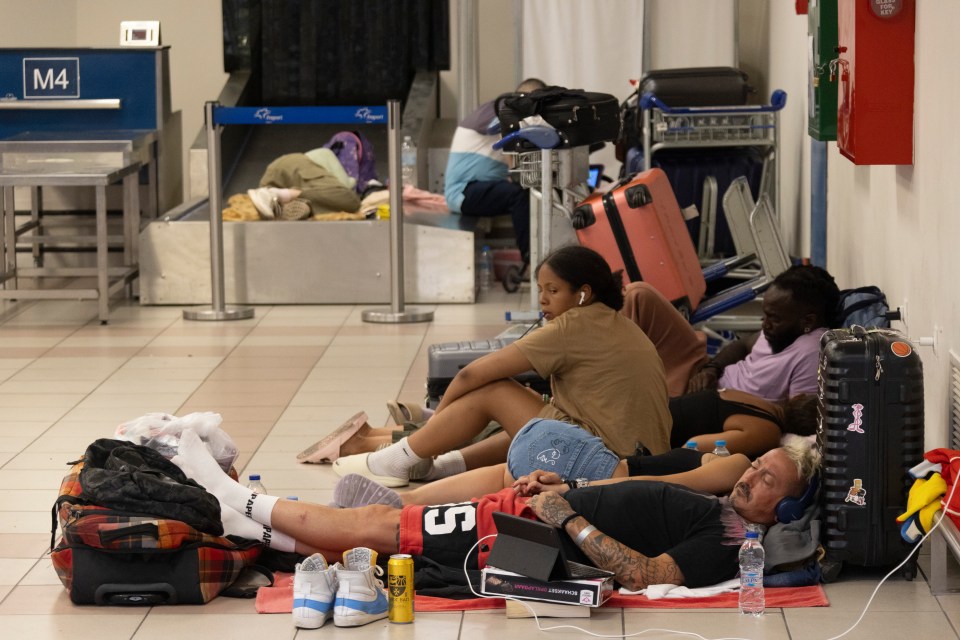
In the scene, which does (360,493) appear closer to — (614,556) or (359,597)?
(359,597)

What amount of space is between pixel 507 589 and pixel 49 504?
1.91 m

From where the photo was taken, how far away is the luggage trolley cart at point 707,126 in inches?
341

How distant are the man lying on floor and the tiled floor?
0.17m

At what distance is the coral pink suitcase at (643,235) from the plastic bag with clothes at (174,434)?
277 centimetres

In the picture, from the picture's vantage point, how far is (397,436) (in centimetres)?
558

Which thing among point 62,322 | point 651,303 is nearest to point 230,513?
point 651,303

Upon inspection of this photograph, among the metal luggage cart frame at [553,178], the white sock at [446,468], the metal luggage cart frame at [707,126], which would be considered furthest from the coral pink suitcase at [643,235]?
the white sock at [446,468]

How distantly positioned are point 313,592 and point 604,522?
2.65 feet

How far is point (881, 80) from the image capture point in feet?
17.7

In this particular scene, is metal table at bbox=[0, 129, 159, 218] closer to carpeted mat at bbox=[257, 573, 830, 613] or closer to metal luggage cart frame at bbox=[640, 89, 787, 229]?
metal luggage cart frame at bbox=[640, 89, 787, 229]

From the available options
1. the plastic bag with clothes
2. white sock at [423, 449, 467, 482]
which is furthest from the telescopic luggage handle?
the plastic bag with clothes

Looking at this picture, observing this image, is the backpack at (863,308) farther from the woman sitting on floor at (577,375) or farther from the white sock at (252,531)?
the white sock at (252,531)

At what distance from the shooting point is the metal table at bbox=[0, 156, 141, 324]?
347 inches

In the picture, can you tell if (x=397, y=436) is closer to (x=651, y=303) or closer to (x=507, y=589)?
(x=651, y=303)
